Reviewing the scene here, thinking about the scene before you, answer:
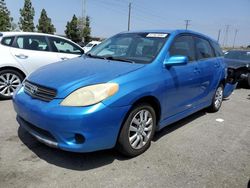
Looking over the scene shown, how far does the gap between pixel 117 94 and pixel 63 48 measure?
Result: 175 inches

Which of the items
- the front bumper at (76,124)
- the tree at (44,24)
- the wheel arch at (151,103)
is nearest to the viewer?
the front bumper at (76,124)

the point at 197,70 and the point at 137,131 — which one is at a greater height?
the point at 197,70

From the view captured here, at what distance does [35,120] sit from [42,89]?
378mm

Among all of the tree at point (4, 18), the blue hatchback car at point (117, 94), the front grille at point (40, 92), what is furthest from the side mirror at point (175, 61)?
the tree at point (4, 18)

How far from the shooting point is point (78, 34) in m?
54.0

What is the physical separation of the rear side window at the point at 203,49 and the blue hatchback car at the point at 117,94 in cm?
12

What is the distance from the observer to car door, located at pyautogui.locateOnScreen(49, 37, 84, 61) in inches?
265

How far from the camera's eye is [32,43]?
20.9ft

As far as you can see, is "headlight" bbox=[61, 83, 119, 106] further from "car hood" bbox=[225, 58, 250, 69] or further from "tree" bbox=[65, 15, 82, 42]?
"tree" bbox=[65, 15, 82, 42]

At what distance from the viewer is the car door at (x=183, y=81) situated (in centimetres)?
377

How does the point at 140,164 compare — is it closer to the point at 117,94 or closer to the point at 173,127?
the point at 117,94

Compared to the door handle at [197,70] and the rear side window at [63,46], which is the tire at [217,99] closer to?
the door handle at [197,70]

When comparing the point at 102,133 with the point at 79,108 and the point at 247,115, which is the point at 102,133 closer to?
the point at 79,108

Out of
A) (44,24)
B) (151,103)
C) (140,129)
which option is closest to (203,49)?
(151,103)
